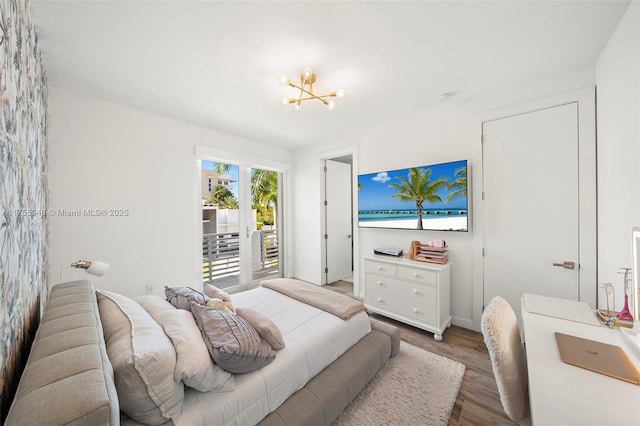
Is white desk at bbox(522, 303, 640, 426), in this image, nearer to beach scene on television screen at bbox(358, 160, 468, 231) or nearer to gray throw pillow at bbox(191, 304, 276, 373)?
gray throw pillow at bbox(191, 304, 276, 373)

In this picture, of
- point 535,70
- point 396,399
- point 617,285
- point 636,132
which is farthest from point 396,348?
point 535,70

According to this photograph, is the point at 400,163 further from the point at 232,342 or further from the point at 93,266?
the point at 93,266

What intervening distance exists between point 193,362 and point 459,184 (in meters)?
2.73

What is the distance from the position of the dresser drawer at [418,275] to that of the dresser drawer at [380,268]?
0.08 m

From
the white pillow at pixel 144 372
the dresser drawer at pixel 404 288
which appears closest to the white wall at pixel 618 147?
the dresser drawer at pixel 404 288

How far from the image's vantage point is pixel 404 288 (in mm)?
2594

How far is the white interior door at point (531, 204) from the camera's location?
6.72 feet

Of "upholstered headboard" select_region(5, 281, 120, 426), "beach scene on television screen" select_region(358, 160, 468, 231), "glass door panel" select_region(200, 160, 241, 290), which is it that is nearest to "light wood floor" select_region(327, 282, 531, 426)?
"beach scene on television screen" select_region(358, 160, 468, 231)

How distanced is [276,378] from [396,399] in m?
0.95

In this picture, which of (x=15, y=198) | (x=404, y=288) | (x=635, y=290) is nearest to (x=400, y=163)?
(x=404, y=288)

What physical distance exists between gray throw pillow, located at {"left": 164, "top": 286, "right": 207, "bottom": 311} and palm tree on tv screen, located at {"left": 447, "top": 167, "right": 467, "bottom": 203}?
2596mm

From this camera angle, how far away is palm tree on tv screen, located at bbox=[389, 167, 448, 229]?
268 cm

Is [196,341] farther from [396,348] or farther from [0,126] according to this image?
[396,348]

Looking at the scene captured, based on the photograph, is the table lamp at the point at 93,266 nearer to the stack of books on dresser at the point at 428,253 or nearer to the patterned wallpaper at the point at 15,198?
the patterned wallpaper at the point at 15,198
